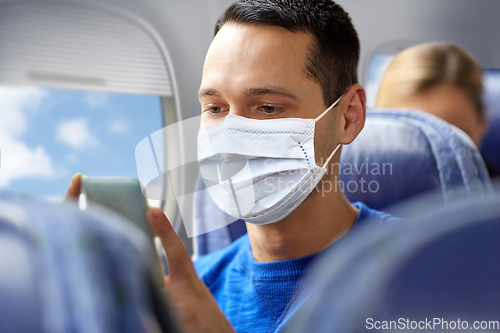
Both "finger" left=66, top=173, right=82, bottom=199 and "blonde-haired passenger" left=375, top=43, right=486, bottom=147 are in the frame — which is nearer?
"finger" left=66, top=173, right=82, bottom=199

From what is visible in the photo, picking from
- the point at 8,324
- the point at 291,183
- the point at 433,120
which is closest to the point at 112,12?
the point at 291,183

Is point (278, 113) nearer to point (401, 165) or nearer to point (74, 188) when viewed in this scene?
point (74, 188)

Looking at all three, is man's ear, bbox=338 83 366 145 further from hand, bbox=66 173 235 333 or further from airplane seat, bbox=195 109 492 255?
hand, bbox=66 173 235 333

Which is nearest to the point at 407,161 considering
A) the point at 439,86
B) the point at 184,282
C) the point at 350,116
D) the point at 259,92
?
the point at 350,116

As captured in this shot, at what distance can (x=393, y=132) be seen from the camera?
126cm

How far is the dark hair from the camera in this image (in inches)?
28.9

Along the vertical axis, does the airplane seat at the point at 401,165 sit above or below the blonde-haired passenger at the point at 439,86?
below

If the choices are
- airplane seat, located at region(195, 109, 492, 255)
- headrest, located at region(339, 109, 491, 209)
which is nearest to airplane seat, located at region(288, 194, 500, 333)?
airplane seat, located at region(195, 109, 492, 255)

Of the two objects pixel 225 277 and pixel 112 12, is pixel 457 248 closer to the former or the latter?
Result: pixel 225 277

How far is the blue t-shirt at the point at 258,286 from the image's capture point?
0.76 m

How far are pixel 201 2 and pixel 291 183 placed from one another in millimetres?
832

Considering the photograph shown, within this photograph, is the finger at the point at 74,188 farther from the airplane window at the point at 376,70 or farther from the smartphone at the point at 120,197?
the airplane window at the point at 376,70

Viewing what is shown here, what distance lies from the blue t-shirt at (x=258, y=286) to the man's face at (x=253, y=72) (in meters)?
0.32

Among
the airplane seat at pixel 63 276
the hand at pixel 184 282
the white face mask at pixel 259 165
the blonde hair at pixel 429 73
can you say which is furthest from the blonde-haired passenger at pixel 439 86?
the airplane seat at pixel 63 276
